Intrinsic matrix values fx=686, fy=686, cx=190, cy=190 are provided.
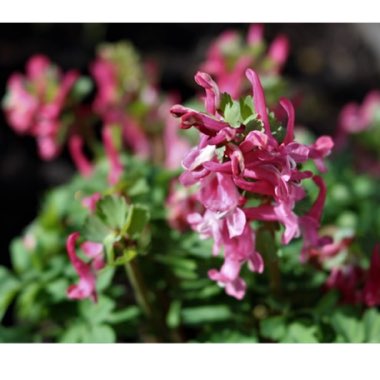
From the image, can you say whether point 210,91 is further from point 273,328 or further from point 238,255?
point 273,328

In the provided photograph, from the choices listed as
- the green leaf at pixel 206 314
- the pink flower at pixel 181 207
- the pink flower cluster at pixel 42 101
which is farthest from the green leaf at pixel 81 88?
the green leaf at pixel 206 314

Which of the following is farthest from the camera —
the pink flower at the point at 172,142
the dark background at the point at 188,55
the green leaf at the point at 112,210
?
the dark background at the point at 188,55

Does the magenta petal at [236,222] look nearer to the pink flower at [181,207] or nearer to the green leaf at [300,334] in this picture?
the green leaf at [300,334]

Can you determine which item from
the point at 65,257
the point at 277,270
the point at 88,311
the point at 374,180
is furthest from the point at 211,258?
the point at 374,180

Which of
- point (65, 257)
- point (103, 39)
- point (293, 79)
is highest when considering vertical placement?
point (103, 39)

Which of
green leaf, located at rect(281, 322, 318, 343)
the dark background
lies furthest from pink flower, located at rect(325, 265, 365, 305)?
the dark background

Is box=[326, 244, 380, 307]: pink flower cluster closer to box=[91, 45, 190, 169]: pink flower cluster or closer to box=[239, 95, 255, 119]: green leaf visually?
box=[239, 95, 255, 119]: green leaf

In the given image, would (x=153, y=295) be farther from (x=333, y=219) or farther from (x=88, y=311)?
(x=333, y=219)
